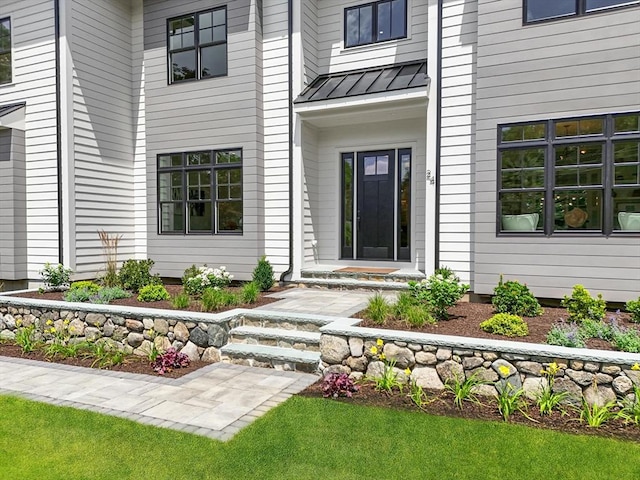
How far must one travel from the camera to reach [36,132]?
892cm

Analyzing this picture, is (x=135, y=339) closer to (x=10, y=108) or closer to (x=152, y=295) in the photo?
(x=152, y=295)

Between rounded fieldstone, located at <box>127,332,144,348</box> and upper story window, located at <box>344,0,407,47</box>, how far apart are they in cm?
702

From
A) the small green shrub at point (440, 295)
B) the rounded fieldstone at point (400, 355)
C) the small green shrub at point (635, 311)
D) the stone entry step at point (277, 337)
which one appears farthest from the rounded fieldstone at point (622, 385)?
the stone entry step at point (277, 337)

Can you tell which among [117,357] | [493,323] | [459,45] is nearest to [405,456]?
[493,323]

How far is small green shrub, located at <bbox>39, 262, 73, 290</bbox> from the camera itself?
8.02m

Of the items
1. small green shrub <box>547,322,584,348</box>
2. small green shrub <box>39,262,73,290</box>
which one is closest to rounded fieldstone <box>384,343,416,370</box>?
small green shrub <box>547,322,584,348</box>

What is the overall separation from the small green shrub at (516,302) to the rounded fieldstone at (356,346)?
7.36 feet

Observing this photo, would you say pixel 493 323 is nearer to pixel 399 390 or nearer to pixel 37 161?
pixel 399 390

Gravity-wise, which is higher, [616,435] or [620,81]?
[620,81]

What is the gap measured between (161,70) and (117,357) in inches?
259

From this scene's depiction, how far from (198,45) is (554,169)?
724cm

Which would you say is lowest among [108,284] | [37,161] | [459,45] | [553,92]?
[108,284]

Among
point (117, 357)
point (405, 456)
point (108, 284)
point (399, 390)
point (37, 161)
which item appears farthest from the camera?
point (37, 161)

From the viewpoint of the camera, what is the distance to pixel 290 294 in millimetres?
7633
